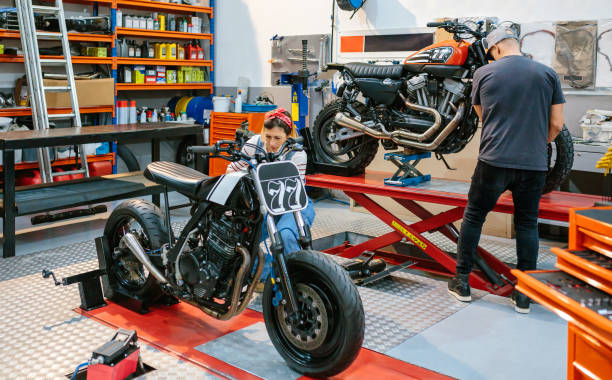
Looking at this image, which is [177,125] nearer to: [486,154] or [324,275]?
[486,154]

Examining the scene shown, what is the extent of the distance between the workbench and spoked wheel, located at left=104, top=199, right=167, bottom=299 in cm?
132

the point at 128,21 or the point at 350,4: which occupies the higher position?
the point at 350,4

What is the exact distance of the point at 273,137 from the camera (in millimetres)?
3291

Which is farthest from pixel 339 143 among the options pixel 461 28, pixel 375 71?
pixel 461 28

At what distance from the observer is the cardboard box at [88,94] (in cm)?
596

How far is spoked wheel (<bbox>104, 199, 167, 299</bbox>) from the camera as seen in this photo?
321cm

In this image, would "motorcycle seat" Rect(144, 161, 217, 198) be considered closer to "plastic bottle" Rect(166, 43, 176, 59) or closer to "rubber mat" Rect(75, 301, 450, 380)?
"rubber mat" Rect(75, 301, 450, 380)

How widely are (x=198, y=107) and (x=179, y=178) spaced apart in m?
4.67

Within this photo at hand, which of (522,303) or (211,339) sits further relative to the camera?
(522,303)

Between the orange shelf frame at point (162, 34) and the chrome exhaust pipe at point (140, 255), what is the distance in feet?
14.0

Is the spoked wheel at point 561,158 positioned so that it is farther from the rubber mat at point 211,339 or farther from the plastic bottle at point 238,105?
the plastic bottle at point 238,105

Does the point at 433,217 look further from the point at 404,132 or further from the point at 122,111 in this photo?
the point at 122,111

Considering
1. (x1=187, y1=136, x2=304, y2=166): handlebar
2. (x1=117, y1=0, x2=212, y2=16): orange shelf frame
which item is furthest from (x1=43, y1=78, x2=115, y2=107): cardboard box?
(x1=187, y1=136, x2=304, y2=166): handlebar

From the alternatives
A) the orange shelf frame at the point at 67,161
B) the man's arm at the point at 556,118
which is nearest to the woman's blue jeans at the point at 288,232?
the man's arm at the point at 556,118
